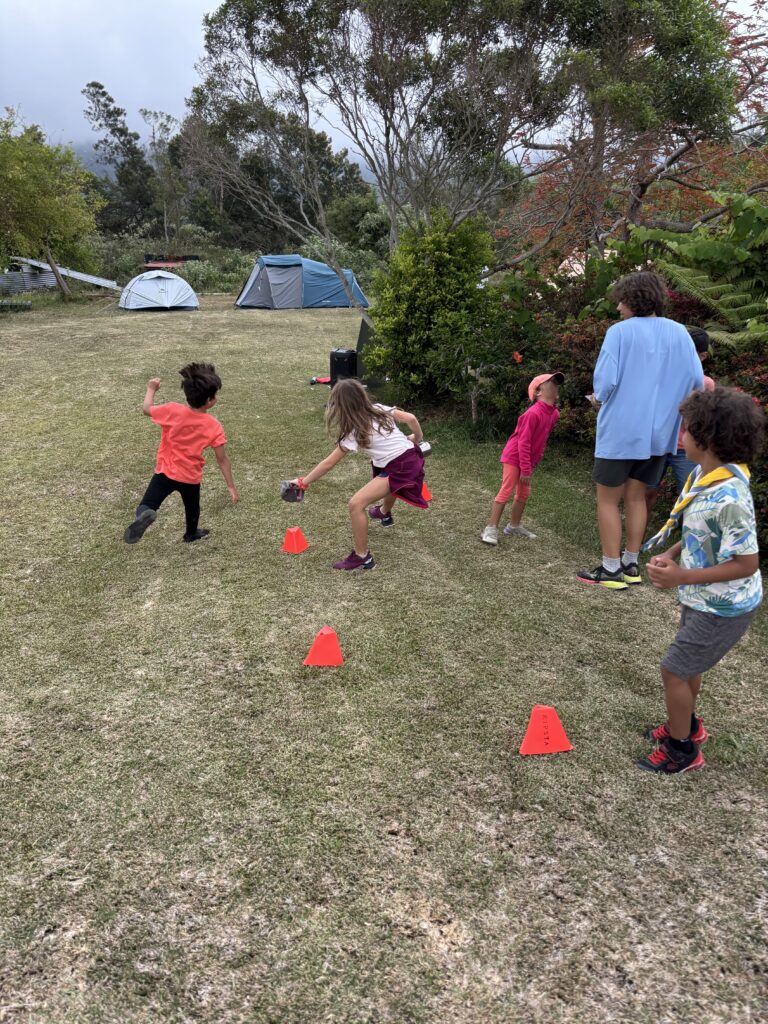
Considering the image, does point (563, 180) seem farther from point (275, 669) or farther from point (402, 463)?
point (275, 669)

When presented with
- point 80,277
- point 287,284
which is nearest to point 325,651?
point 287,284

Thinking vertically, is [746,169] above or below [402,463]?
above

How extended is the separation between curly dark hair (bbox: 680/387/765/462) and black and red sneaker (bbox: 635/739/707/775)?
47.1 inches

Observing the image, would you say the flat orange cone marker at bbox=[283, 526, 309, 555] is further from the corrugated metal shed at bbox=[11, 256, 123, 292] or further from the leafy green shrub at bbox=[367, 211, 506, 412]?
the corrugated metal shed at bbox=[11, 256, 123, 292]

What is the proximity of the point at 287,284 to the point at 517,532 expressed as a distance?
58.6ft

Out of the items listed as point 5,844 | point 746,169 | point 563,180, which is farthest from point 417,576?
point 746,169

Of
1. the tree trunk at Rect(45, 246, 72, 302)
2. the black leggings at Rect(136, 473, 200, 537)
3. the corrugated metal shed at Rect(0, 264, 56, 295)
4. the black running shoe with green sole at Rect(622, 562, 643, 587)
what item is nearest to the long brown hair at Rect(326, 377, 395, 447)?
the black leggings at Rect(136, 473, 200, 537)

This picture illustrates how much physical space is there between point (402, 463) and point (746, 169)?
8220 mm

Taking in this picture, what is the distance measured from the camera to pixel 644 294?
3.60 metres

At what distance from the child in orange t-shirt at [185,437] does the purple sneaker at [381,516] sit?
1.30 m

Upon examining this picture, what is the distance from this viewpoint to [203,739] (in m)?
2.75

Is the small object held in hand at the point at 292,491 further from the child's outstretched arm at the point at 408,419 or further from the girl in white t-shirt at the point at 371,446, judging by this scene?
the child's outstretched arm at the point at 408,419

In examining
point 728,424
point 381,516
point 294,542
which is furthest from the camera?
point 381,516

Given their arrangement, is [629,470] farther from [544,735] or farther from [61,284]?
[61,284]
